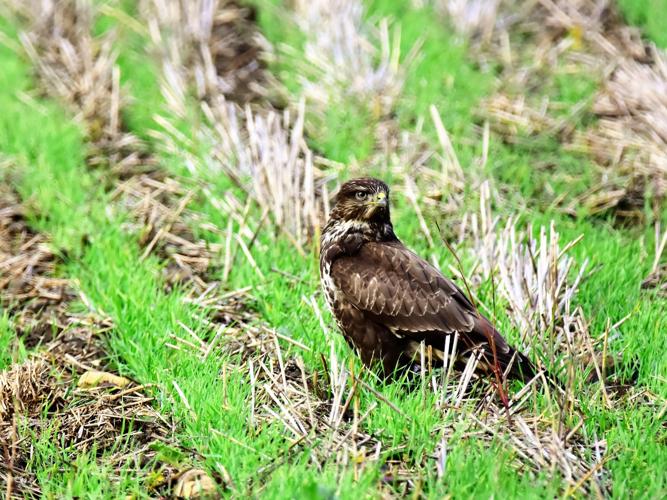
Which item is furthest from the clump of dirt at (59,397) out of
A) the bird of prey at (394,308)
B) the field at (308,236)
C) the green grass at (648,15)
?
the green grass at (648,15)

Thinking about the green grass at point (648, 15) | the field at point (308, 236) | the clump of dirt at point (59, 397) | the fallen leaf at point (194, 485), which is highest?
the green grass at point (648, 15)

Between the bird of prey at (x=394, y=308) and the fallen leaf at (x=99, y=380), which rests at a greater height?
the bird of prey at (x=394, y=308)

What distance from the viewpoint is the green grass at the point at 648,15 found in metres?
9.64

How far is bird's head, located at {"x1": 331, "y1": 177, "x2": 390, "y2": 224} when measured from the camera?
17.7 feet

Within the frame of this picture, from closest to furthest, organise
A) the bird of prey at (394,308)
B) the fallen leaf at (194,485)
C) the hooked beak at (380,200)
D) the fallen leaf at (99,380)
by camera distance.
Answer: the fallen leaf at (194,485) → the bird of prey at (394,308) → the fallen leaf at (99,380) → the hooked beak at (380,200)

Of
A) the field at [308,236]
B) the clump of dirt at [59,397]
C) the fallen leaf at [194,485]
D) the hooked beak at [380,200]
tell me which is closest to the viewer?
the fallen leaf at [194,485]

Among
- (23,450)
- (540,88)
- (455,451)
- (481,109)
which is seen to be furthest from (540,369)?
(540,88)

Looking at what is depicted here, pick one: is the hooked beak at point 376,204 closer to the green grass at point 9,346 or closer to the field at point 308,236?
the field at point 308,236

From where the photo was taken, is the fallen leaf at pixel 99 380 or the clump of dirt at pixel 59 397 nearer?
the clump of dirt at pixel 59 397

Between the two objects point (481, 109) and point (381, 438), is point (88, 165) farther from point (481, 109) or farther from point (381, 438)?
point (381, 438)

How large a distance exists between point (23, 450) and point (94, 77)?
4770mm

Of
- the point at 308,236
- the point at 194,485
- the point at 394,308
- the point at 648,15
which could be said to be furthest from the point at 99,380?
the point at 648,15

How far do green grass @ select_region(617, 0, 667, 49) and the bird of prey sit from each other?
5380 millimetres

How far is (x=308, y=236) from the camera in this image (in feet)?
22.3
